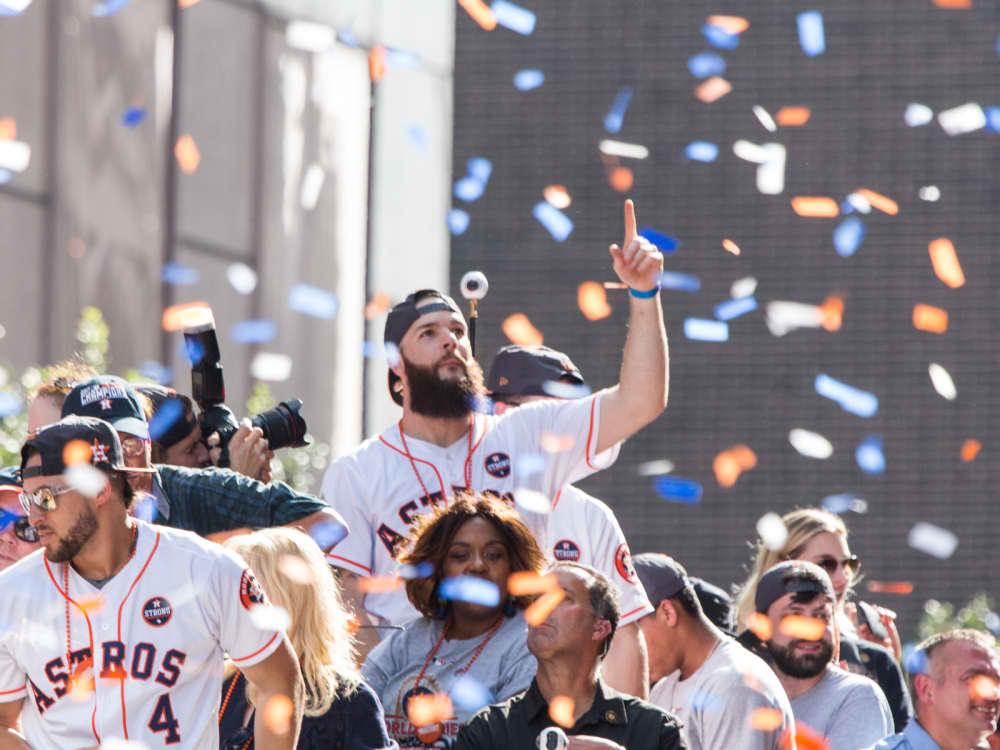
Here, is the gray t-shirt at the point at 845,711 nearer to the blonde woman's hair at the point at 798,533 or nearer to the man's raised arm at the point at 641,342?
the blonde woman's hair at the point at 798,533

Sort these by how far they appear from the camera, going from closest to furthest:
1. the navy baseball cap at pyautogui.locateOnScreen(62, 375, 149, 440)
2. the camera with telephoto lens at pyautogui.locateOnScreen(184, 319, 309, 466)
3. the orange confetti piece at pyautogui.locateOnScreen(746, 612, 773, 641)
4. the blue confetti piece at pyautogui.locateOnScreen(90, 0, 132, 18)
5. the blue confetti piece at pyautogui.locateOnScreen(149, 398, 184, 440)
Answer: the navy baseball cap at pyautogui.locateOnScreen(62, 375, 149, 440)
the blue confetti piece at pyautogui.locateOnScreen(149, 398, 184, 440)
the camera with telephoto lens at pyautogui.locateOnScreen(184, 319, 309, 466)
the orange confetti piece at pyautogui.locateOnScreen(746, 612, 773, 641)
the blue confetti piece at pyautogui.locateOnScreen(90, 0, 132, 18)

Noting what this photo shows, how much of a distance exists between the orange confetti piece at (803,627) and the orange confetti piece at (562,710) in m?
1.59

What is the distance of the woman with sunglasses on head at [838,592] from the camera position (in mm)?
7152

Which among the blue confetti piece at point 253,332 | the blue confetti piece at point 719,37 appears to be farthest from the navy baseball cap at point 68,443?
the blue confetti piece at point 719,37

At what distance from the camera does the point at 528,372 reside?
6680mm

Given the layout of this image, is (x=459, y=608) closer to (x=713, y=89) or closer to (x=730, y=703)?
(x=730, y=703)

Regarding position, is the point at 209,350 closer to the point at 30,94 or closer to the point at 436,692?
the point at 436,692

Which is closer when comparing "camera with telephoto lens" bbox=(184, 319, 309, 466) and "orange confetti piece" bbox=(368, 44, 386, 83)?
"camera with telephoto lens" bbox=(184, 319, 309, 466)

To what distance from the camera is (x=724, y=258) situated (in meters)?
16.5

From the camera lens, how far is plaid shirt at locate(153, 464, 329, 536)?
18.0 ft

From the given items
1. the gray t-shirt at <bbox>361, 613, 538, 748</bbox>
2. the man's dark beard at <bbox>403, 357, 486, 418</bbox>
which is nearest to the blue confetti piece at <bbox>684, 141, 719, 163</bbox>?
the man's dark beard at <bbox>403, 357, 486, 418</bbox>

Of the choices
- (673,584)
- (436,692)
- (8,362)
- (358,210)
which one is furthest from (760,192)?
(436,692)

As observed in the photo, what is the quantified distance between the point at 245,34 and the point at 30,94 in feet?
7.66

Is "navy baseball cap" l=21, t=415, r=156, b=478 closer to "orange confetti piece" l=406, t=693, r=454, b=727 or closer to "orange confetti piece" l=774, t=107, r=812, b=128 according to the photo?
"orange confetti piece" l=406, t=693, r=454, b=727
